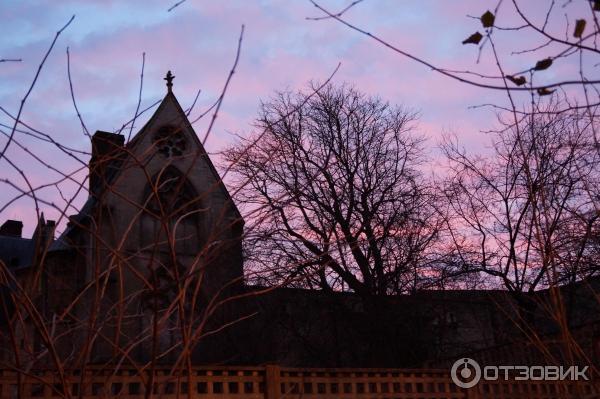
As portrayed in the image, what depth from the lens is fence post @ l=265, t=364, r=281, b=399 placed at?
787 centimetres

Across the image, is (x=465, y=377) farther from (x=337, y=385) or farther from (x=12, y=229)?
(x=12, y=229)

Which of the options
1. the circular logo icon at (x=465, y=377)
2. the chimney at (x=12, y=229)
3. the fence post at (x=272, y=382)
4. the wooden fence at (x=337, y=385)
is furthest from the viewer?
the chimney at (x=12, y=229)

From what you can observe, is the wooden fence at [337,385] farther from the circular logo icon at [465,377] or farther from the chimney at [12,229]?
the chimney at [12,229]

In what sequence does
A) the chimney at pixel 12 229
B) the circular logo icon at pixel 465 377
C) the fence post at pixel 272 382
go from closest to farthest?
the fence post at pixel 272 382 → the circular logo icon at pixel 465 377 → the chimney at pixel 12 229

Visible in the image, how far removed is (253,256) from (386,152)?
16.0ft

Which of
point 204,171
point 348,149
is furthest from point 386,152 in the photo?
point 204,171

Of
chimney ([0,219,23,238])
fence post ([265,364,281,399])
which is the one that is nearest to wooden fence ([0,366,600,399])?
Result: fence post ([265,364,281,399])

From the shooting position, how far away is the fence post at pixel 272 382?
7867 millimetres

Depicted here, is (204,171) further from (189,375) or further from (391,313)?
(189,375)

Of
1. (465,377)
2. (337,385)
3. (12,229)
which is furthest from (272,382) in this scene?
(12,229)

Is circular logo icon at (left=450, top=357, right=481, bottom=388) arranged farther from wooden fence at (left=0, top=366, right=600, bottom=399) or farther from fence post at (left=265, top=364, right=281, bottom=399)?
fence post at (left=265, top=364, right=281, bottom=399)

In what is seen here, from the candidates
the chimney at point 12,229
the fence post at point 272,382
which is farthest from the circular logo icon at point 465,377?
the chimney at point 12,229

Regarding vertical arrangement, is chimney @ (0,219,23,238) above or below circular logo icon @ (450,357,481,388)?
above

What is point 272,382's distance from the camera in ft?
26.0
